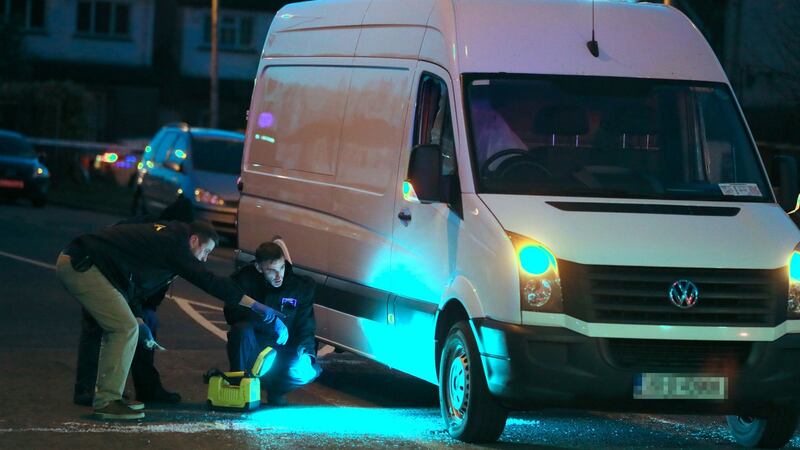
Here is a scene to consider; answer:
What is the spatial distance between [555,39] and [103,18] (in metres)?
49.3

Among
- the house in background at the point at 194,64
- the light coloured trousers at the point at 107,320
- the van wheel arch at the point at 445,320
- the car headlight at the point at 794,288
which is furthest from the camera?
the house in background at the point at 194,64

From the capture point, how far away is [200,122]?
57.8m

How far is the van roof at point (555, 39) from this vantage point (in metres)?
9.45

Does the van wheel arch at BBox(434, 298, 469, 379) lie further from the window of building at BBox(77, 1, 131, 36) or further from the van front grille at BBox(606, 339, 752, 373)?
the window of building at BBox(77, 1, 131, 36)

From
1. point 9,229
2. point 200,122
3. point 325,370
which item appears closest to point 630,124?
point 325,370

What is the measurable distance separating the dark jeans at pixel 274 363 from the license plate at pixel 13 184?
886 inches

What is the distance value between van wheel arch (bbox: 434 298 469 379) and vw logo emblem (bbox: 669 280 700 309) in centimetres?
126

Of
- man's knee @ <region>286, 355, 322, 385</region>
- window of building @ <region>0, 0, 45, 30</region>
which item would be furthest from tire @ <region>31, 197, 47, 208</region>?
window of building @ <region>0, 0, 45, 30</region>

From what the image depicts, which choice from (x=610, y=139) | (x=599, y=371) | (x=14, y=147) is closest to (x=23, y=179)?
(x=14, y=147)

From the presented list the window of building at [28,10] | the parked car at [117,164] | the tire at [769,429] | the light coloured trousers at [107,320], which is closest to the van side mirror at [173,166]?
the light coloured trousers at [107,320]

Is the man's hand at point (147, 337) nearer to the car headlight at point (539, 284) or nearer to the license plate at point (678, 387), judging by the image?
the car headlight at point (539, 284)

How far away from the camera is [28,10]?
185 feet

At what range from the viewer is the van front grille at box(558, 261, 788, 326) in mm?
8258

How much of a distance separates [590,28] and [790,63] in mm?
9145
